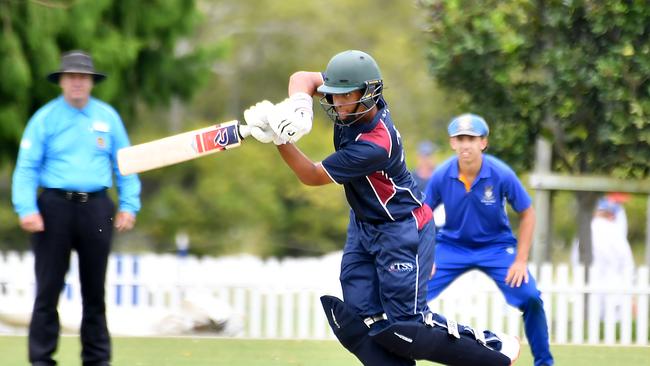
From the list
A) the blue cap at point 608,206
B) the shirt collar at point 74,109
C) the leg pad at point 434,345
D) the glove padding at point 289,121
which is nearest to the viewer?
the glove padding at point 289,121

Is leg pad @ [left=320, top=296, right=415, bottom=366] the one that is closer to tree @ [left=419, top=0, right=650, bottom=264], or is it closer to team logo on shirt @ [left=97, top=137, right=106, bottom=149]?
team logo on shirt @ [left=97, top=137, right=106, bottom=149]

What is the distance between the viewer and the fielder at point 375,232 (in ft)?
17.6

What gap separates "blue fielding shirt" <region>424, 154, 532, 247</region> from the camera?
24.0ft

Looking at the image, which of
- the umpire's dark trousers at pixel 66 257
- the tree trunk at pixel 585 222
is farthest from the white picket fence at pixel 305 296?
the umpire's dark trousers at pixel 66 257

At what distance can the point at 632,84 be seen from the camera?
9758 mm

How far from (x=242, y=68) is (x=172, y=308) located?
25018 mm

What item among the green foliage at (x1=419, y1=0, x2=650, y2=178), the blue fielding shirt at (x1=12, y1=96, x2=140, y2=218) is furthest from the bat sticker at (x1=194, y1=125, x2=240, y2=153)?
the green foliage at (x1=419, y1=0, x2=650, y2=178)

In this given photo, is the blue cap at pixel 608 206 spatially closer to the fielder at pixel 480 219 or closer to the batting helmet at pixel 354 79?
the fielder at pixel 480 219

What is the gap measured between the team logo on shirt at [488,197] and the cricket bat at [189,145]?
2461 mm

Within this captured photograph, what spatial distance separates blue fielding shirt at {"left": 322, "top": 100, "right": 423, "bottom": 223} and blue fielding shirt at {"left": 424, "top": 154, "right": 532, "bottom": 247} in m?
1.72

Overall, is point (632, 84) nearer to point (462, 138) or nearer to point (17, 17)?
point (462, 138)

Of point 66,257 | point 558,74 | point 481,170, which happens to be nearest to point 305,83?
point 66,257

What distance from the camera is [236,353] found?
27.1ft

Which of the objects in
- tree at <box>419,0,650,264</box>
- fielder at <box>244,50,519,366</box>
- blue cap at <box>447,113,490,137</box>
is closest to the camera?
fielder at <box>244,50,519,366</box>
